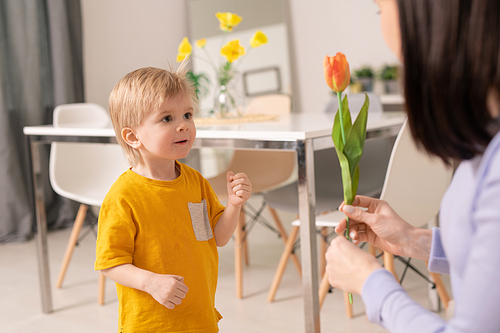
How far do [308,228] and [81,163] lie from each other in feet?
4.90

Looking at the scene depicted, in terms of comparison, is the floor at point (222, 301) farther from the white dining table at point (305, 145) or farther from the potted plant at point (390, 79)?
the potted plant at point (390, 79)

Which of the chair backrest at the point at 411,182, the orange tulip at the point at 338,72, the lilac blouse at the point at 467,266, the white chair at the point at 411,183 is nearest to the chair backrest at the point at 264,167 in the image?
the white chair at the point at 411,183

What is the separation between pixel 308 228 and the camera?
1.43m

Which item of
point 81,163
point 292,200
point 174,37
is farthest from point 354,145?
point 174,37

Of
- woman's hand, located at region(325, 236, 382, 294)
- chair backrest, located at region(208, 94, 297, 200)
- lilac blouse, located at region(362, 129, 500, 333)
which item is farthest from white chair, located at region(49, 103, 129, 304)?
lilac blouse, located at region(362, 129, 500, 333)

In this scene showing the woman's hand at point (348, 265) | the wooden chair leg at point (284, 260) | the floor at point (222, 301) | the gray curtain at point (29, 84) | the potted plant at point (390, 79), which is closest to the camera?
the woman's hand at point (348, 265)

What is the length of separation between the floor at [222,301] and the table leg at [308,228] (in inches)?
15.8

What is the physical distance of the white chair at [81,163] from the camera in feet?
7.70

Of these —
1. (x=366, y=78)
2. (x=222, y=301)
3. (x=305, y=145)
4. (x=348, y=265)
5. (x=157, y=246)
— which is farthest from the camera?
(x=366, y=78)

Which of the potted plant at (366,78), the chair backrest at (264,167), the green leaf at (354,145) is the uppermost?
the potted plant at (366,78)

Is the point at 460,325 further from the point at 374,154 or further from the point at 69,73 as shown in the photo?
the point at 69,73

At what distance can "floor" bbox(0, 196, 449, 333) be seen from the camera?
1.91 meters

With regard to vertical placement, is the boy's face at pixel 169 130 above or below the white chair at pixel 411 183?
above

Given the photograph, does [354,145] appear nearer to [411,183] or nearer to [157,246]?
[157,246]
